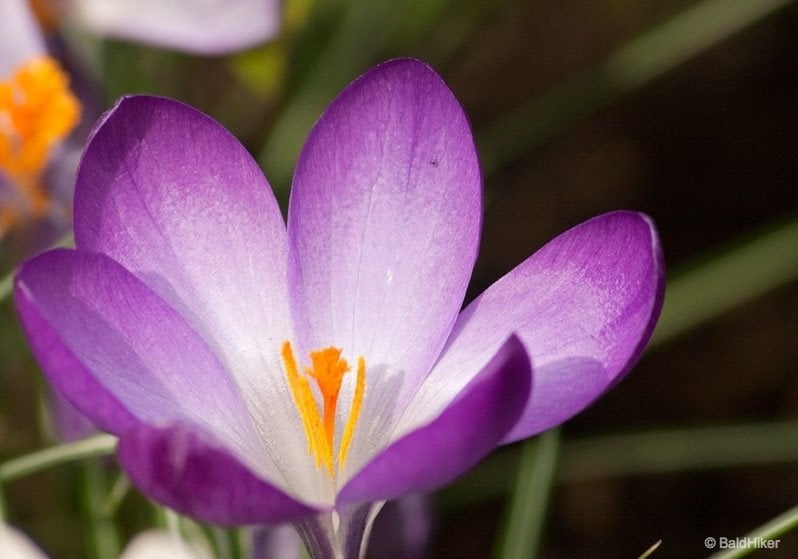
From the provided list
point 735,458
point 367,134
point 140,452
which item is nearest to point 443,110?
point 367,134

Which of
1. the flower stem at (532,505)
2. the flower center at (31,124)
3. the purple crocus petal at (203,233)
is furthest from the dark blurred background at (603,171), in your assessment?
the purple crocus petal at (203,233)

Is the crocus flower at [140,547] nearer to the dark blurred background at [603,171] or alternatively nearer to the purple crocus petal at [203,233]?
the purple crocus petal at [203,233]

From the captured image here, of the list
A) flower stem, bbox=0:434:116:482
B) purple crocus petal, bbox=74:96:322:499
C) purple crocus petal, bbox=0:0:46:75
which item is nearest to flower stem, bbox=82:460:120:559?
flower stem, bbox=0:434:116:482

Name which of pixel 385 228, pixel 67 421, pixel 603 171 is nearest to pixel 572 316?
pixel 385 228

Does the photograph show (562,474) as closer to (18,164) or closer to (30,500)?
(30,500)

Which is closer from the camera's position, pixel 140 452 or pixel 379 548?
pixel 140 452
